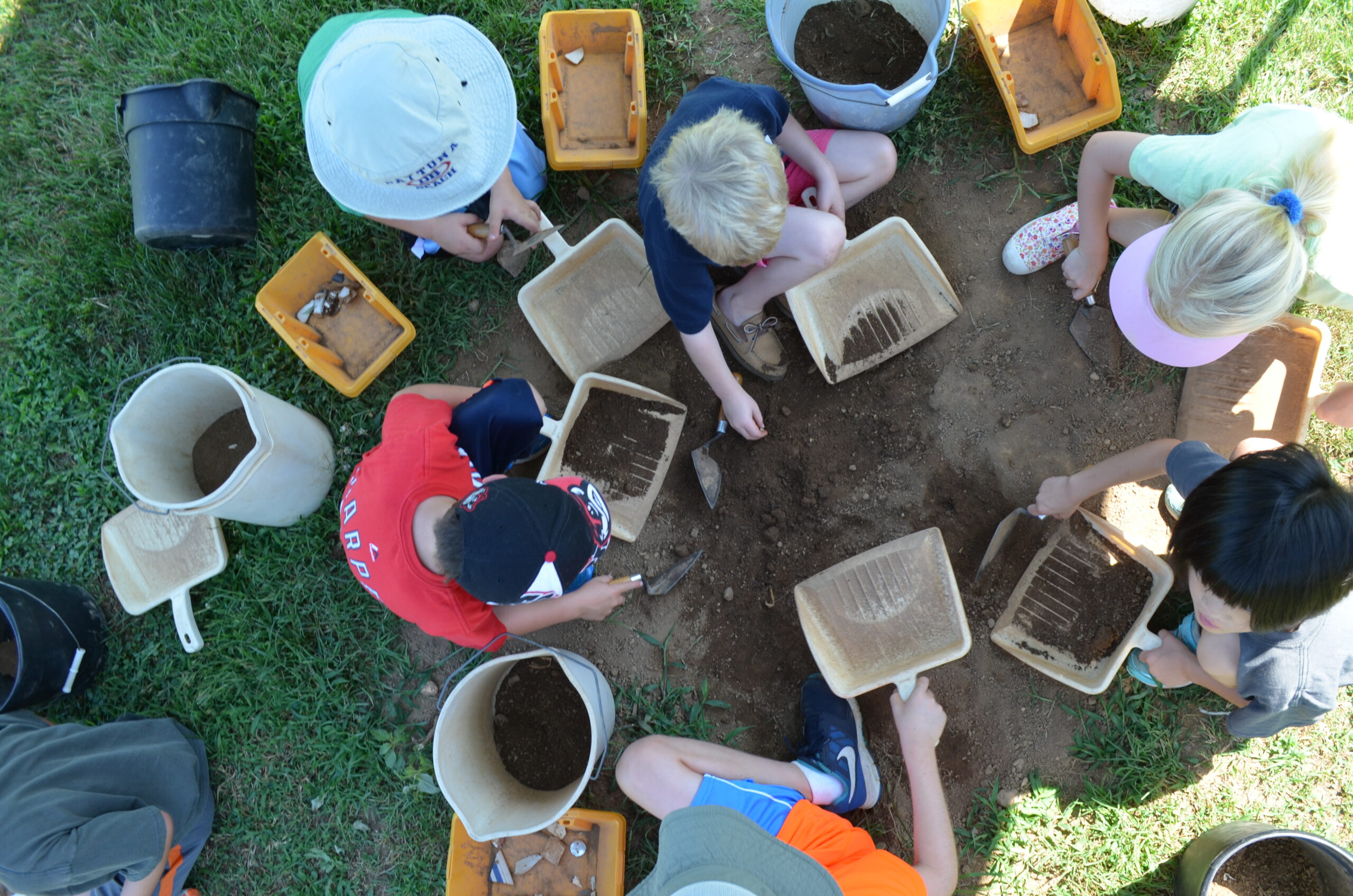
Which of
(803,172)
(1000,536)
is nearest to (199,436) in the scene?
(803,172)

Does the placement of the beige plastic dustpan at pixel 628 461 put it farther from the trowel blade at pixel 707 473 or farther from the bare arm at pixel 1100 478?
the bare arm at pixel 1100 478

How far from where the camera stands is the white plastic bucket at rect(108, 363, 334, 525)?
1.89 meters

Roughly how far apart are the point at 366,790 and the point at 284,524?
0.84 m

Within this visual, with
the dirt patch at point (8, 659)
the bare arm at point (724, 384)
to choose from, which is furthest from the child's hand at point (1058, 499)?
the dirt patch at point (8, 659)

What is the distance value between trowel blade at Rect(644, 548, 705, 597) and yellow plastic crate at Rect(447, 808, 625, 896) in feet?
2.04

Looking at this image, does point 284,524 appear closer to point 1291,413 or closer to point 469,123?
point 469,123

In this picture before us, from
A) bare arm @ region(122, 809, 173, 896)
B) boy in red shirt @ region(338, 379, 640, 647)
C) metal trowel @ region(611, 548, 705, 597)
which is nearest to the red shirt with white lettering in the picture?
boy in red shirt @ region(338, 379, 640, 647)

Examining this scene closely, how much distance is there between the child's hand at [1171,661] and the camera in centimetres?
199

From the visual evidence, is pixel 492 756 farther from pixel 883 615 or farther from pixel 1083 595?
pixel 1083 595

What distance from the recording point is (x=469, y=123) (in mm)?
1776

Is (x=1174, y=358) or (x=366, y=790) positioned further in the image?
(x=366, y=790)

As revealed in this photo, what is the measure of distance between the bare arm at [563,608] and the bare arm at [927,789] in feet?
2.78

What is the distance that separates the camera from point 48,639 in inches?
82.7

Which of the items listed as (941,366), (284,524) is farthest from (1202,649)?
(284,524)
